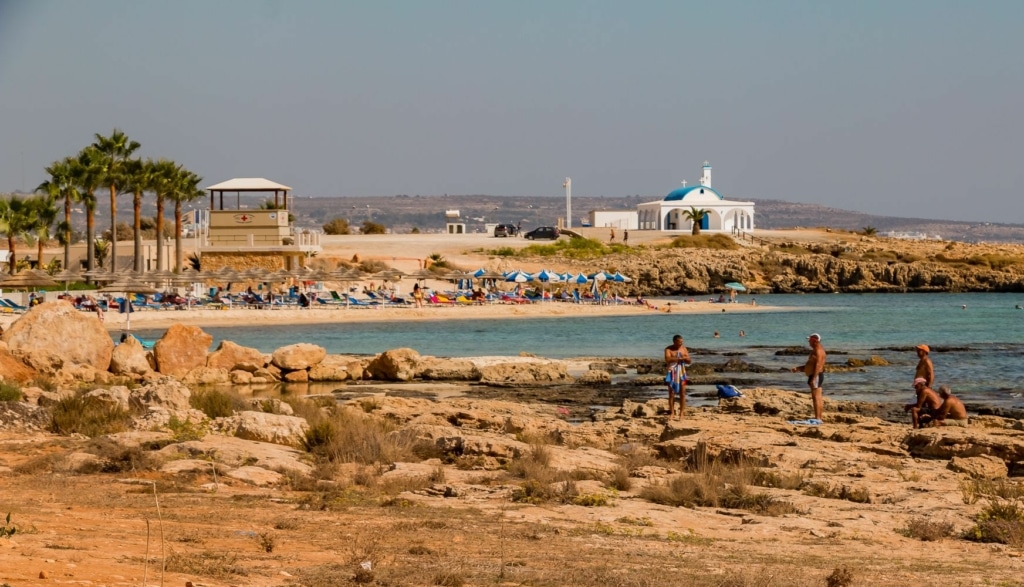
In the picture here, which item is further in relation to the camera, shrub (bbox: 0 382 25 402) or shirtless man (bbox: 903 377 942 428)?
shirtless man (bbox: 903 377 942 428)

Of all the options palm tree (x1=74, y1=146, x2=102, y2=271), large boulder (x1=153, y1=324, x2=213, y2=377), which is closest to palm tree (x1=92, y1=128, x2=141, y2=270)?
palm tree (x1=74, y1=146, x2=102, y2=271)

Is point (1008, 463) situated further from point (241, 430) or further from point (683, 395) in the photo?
point (241, 430)

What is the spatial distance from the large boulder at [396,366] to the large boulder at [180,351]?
3.85 metres

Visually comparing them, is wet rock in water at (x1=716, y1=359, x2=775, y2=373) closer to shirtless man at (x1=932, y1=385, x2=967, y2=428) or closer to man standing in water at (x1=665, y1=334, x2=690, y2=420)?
man standing in water at (x1=665, y1=334, x2=690, y2=420)

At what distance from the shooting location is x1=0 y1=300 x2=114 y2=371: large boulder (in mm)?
23422

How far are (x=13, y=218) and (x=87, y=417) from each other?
47.1m

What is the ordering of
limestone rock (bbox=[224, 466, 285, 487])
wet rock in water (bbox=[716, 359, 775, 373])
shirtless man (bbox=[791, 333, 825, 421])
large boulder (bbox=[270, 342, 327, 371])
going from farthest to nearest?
wet rock in water (bbox=[716, 359, 775, 373]) < large boulder (bbox=[270, 342, 327, 371]) < shirtless man (bbox=[791, 333, 825, 421]) < limestone rock (bbox=[224, 466, 285, 487])

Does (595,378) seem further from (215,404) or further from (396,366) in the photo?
(215,404)

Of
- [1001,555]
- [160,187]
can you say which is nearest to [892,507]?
[1001,555]

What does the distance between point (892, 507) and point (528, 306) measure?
47833 mm

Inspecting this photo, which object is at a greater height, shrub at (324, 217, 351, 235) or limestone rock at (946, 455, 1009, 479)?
shrub at (324, 217, 351, 235)

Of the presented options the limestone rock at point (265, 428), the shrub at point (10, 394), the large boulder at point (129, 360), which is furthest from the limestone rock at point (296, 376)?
the limestone rock at point (265, 428)

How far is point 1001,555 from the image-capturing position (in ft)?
29.0

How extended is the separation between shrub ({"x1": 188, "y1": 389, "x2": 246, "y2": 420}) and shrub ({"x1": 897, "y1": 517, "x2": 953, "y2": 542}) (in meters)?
8.91
